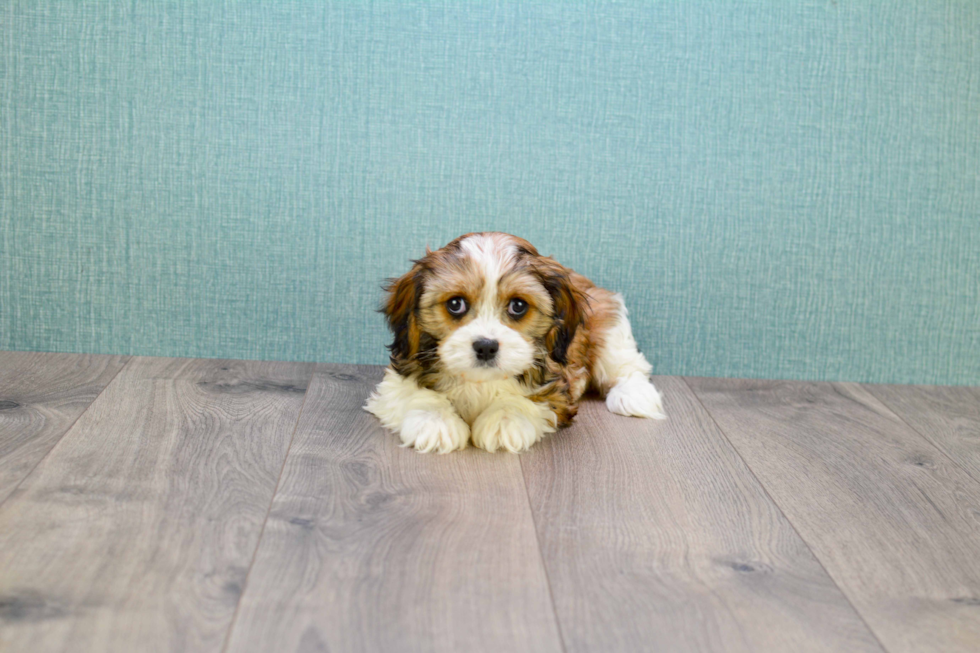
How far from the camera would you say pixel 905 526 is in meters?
1.95

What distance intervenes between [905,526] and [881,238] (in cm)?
139

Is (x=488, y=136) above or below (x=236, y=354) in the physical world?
above

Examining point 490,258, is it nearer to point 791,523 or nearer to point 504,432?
point 504,432

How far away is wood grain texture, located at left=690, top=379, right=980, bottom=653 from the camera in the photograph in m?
1.60

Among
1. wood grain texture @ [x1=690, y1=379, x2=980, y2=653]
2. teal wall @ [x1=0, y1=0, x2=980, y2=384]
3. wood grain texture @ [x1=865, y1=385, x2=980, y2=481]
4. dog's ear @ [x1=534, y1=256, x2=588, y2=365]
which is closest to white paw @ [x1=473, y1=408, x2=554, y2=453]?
dog's ear @ [x1=534, y1=256, x2=588, y2=365]

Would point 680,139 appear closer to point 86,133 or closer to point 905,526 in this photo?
point 905,526

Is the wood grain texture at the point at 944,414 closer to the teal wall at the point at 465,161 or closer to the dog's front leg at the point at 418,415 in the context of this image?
the teal wall at the point at 465,161

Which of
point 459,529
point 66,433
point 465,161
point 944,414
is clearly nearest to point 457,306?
point 459,529

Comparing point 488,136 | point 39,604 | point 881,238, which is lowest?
point 39,604

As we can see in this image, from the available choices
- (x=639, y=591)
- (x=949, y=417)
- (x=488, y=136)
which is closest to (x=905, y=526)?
(x=639, y=591)

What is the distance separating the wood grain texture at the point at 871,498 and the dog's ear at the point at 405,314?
914 mm

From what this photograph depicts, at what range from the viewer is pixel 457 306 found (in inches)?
87.3

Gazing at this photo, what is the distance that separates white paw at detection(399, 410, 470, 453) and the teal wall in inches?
32.2

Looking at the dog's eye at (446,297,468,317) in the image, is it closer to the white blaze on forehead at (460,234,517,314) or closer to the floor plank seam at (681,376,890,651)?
the white blaze on forehead at (460,234,517,314)
